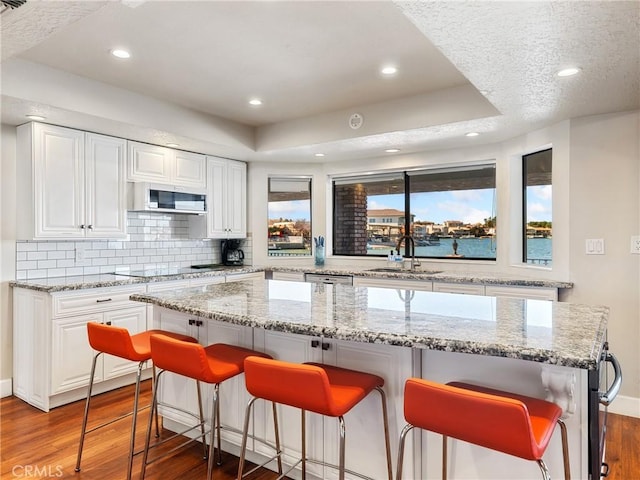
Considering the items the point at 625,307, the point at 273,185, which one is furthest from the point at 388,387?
the point at 273,185

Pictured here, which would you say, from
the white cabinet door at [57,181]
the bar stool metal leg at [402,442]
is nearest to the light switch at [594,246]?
the bar stool metal leg at [402,442]

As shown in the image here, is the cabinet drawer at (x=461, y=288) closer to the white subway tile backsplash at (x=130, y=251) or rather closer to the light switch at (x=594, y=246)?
the light switch at (x=594, y=246)

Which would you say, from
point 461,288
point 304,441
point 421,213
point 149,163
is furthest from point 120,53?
point 421,213

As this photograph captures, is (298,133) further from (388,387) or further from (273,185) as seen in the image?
(388,387)

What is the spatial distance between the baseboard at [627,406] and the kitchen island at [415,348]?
1.64 m

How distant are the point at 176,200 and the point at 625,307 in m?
4.03

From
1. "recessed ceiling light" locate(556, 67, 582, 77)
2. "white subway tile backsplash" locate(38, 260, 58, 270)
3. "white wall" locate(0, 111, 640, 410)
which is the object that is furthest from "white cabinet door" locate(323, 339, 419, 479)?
"white subway tile backsplash" locate(38, 260, 58, 270)

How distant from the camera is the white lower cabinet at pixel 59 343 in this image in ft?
9.96

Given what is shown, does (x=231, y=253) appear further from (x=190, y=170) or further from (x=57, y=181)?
(x=57, y=181)

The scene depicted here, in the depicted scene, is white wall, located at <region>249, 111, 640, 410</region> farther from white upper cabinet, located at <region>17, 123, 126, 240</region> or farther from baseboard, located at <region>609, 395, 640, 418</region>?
white upper cabinet, located at <region>17, 123, 126, 240</region>

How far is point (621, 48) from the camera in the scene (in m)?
2.02

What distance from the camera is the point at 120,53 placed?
2.71 metres

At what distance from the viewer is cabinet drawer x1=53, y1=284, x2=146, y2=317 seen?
3061 millimetres

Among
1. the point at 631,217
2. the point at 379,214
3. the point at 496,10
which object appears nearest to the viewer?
the point at 496,10
